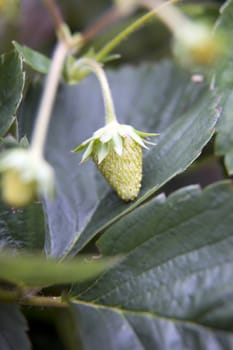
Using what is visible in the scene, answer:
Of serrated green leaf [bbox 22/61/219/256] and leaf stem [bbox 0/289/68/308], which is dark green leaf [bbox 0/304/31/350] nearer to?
leaf stem [bbox 0/289/68/308]

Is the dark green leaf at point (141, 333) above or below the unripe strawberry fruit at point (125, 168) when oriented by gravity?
below

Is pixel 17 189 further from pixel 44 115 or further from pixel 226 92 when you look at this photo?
pixel 226 92

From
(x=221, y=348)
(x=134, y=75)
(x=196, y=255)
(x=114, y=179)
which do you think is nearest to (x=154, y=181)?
(x=114, y=179)

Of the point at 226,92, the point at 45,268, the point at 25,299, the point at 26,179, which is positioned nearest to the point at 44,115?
the point at 26,179

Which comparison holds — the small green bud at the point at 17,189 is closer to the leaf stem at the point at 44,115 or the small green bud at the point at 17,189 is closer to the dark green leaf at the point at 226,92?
the leaf stem at the point at 44,115

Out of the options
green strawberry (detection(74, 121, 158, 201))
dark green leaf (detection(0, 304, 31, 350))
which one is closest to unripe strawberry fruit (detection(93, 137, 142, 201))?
green strawberry (detection(74, 121, 158, 201))

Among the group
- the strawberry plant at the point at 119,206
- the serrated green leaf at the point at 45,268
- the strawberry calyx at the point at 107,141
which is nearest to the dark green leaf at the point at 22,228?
the strawberry plant at the point at 119,206

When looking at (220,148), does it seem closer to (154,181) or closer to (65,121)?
(154,181)
